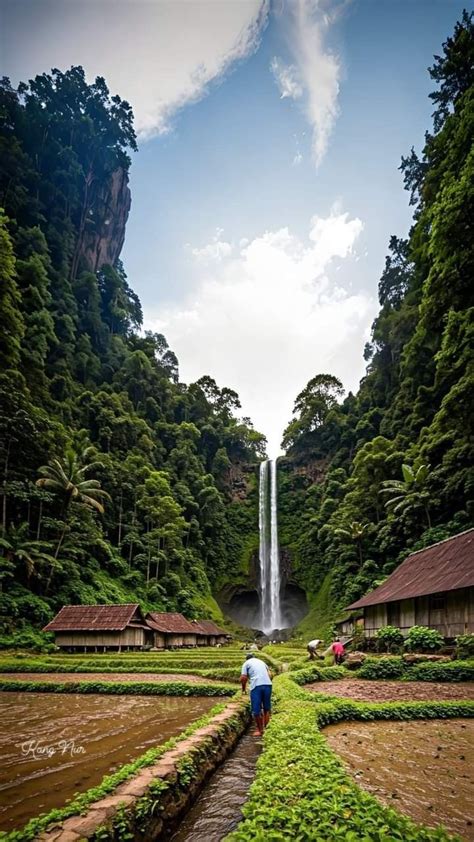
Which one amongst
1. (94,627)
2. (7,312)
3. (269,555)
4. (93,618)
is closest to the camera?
(94,627)

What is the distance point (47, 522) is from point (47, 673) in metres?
12.6

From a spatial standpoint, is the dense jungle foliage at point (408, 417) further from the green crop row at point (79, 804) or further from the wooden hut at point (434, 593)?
the green crop row at point (79, 804)

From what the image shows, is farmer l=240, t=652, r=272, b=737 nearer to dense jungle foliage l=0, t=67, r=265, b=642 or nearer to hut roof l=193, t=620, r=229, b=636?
dense jungle foliage l=0, t=67, r=265, b=642

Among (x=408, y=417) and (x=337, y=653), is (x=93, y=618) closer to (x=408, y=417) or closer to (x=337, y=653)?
(x=337, y=653)

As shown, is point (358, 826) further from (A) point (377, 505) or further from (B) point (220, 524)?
(B) point (220, 524)

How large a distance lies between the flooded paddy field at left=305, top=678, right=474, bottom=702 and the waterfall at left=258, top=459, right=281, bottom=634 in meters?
37.0

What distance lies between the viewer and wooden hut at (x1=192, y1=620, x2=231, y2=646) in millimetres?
32562

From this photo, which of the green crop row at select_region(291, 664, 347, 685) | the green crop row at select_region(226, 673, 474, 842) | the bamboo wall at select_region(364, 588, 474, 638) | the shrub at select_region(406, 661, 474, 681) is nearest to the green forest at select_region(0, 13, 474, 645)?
the bamboo wall at select_region(364, 588, 474, 638)

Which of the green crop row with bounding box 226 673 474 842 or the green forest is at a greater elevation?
the green forest

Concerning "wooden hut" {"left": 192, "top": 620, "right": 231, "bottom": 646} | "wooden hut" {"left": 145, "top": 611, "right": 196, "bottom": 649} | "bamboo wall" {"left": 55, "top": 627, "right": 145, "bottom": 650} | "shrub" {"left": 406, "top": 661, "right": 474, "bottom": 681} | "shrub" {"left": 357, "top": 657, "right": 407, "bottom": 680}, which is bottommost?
"wooden hut" {"left": 192, "top": 620, "right": 231, "bottom": 646}

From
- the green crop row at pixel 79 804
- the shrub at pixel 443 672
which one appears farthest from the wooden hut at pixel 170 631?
the green crop row at pixel 79 804

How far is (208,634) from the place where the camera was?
3322 cm

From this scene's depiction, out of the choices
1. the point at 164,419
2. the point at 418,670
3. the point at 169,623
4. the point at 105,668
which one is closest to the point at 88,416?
the point at 164,419

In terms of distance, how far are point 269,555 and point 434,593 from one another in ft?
125
